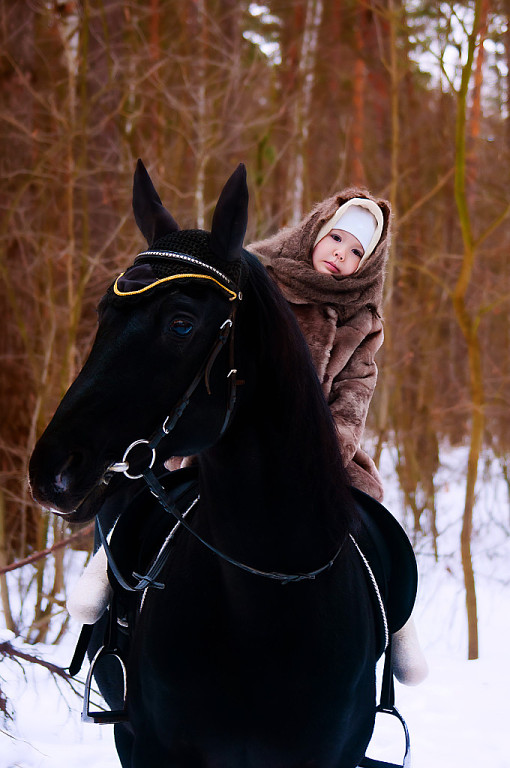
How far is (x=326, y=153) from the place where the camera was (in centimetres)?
1411

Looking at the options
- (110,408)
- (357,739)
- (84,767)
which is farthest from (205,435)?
(84,767)

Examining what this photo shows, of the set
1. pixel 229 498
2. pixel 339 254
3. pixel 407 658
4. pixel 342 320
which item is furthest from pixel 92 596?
pixel 339 254

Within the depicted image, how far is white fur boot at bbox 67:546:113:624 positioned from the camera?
269cm

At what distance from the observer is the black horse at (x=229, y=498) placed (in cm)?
173

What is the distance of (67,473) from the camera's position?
1.63 metres

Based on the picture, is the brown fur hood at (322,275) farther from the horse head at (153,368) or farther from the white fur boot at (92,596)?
the white fur boot at (92,596)

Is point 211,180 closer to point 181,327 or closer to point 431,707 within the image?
point 431,707

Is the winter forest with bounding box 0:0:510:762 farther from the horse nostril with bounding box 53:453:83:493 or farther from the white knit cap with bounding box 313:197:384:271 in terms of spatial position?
the horse nostril with bounding box 53:453:83:493

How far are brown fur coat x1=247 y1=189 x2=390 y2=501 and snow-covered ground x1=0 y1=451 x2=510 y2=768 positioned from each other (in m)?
1.81

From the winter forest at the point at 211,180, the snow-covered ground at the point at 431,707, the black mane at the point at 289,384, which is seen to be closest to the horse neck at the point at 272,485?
the black mane at the point at 289,384

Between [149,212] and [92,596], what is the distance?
140 cm

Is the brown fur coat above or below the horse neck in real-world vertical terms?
above

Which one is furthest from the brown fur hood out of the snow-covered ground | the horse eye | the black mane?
the snow-covered ground

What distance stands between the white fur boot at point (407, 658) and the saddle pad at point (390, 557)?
0.39 feet
